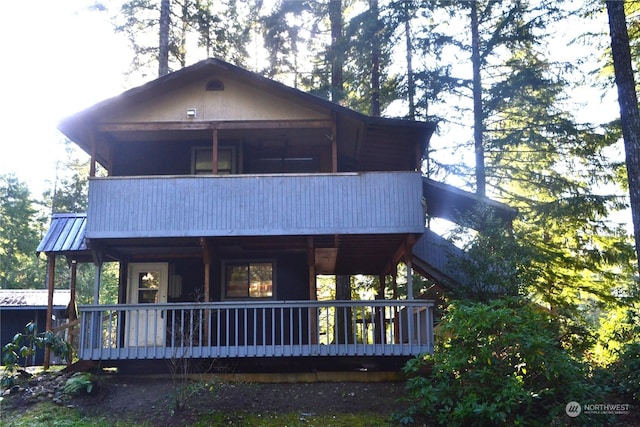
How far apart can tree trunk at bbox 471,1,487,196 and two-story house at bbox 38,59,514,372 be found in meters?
3.52

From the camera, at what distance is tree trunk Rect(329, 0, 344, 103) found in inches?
805

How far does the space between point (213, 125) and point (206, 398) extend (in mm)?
5959

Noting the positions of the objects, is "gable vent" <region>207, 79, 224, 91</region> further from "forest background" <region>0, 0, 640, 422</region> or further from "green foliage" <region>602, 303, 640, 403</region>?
"green foliage" <region>602, 303, 640, 403</region>

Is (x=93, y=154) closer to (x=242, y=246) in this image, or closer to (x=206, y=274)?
(x=206, y=274)

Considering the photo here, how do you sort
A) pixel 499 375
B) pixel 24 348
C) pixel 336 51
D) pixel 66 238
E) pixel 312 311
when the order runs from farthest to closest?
1. pixel 336 51
2. pixel 66 238
3. pixel 312 311
4. pixel 24 348
5. pixel 499 375

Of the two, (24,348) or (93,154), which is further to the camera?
(93,154)

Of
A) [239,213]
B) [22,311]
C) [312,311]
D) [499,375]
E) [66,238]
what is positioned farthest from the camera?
[22,311]

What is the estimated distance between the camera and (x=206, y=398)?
10281 millimetres

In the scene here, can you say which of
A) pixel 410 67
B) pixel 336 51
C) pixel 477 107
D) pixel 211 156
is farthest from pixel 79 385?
pixel 410 67

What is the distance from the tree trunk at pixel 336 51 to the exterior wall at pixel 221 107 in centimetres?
732

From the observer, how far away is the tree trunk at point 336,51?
805 inches

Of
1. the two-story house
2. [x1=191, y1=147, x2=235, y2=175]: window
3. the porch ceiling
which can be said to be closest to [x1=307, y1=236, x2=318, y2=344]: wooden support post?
the two-story house

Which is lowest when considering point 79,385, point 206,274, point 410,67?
point 79,385

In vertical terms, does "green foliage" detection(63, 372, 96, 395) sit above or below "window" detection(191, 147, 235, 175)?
below
